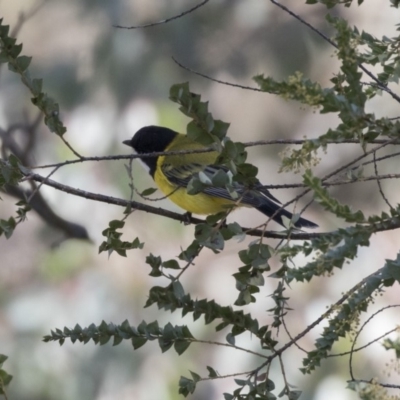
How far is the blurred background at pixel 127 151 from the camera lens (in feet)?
5.76

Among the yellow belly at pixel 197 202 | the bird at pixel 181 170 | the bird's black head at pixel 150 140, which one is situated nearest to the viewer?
the bird at pixel 181 170

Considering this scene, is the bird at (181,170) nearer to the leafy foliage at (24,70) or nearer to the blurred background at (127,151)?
the blurred background at (127,151)

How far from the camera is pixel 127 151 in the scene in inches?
72.5

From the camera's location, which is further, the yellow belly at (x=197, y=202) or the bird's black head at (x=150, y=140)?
the bird's black head at (x=150, y=140)

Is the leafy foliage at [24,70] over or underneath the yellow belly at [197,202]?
underneath

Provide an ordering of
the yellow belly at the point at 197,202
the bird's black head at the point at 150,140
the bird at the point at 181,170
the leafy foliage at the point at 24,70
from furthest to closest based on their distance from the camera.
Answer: the bird's black head at the point at 150,140 < the yellow belly at the point at 197,202 < the bird at the point at 181,170 < the leafy foliage at the point at 24,70

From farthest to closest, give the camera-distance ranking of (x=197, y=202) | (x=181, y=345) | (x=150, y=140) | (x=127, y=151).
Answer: (x=127, y=151), (x=150, y=140), (x=197, y=202), (x=181, y=345)

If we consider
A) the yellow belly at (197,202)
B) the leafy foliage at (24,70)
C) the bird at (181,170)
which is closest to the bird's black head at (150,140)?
the bird at (181,170)

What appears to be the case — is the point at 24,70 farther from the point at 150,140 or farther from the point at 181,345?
the point at 150,140

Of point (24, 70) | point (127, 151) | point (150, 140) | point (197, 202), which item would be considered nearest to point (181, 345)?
point (24, 70)

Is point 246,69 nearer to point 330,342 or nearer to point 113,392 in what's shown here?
point 113,392

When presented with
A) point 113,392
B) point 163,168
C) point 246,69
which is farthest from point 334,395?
point 246,69

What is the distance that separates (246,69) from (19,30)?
23.6 inches

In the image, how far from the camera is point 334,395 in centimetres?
168
